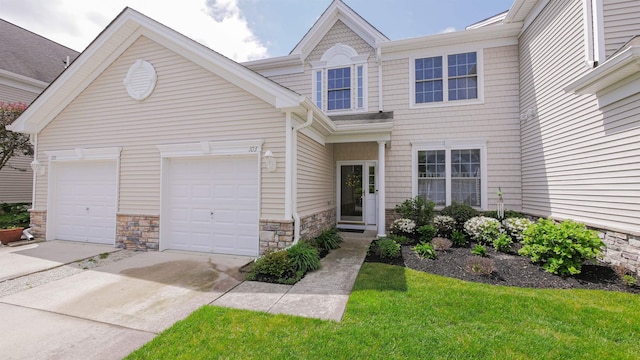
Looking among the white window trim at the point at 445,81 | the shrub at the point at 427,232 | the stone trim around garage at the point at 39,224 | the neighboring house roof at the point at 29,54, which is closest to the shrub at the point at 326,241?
A: the shrub at the point at 427,232

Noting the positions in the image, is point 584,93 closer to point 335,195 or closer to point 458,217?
point 458,217

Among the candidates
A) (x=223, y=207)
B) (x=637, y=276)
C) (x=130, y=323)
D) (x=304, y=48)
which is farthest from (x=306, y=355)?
(x=304, y=48)

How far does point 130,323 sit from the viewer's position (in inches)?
136

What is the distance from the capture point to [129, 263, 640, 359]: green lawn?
280cm

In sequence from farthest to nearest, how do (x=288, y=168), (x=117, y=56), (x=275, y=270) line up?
1. (x=117, y=56)
2. (x=288, y=168)
3. (x=275, y=270)

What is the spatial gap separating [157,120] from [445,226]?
8.08 metres

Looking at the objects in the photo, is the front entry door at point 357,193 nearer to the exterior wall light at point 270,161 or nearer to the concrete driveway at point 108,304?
the exterior wall light at point 270,161

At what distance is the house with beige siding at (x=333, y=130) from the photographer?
5.71 m

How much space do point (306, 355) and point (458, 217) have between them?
6.85m

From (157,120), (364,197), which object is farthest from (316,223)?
(157,120)

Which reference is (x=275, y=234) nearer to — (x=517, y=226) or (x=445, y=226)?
(x=445, y=226)

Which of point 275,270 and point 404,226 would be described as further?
point 404,226

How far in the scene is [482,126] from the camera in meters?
8.63

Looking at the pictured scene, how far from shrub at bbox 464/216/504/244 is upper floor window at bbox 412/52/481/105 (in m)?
3.99
